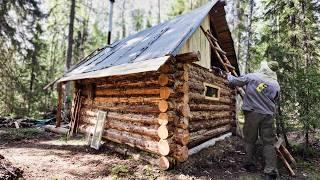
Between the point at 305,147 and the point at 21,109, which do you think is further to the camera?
the point at 21,109

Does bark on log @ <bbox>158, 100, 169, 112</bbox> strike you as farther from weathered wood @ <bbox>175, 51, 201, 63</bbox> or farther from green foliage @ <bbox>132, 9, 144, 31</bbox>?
green foliage @ <bbox>132, 9, 144, 31</bbox>

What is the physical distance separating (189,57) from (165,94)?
1048 mm

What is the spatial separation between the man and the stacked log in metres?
1.40

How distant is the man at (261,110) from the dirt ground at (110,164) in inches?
24.8

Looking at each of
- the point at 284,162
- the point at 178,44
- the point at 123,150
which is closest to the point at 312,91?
the point at 284,162

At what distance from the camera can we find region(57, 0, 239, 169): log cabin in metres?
6.59

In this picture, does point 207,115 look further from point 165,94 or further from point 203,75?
point 165,94

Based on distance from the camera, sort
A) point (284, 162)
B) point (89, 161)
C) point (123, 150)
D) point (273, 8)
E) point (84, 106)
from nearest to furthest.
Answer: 1. point (284, 162)
2. point (89, 161)
3. point (123, 150)
4. point (84, 106)
5. point (273, 8)

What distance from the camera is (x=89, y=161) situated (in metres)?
7.39

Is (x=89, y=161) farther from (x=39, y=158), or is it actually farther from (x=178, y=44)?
(x=178, y=44)

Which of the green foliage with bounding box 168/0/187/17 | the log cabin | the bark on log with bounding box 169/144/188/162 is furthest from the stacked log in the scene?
Result: the green foliage with bounding box 168/0/187/17

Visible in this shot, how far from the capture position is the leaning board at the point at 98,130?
896 centimetres

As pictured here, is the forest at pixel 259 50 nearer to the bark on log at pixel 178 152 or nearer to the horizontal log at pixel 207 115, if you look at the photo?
the horizontal log at pixel 207 115

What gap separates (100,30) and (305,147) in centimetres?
3146
